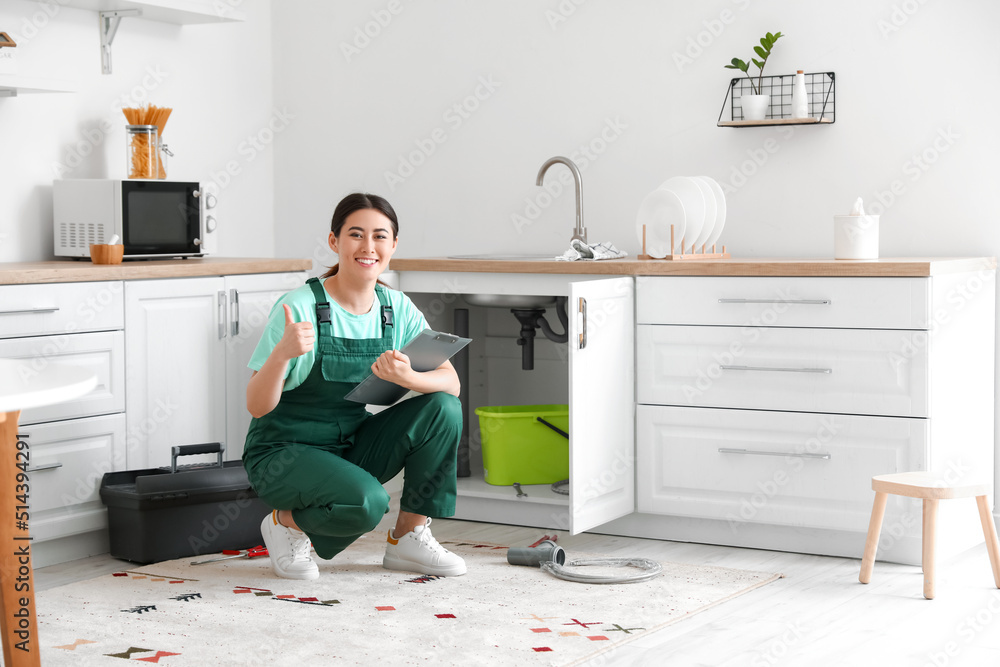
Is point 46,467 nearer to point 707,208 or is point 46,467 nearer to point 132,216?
point 132,216

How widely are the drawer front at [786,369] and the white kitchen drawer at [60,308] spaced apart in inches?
58.8

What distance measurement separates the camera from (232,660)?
7.37 ft

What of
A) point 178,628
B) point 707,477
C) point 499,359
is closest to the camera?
point 178,628

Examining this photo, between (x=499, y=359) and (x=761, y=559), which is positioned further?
(x=499, y=359)

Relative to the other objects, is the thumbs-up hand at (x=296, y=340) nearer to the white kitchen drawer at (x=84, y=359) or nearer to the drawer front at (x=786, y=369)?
the white kitchen drawer at (x=84, y=359)

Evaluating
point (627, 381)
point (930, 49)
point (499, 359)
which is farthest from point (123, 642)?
point (930, 49)

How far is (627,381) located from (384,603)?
100 cm

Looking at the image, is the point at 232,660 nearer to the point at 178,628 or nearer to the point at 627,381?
the point at 178,628

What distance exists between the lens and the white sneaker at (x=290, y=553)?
2.85 metres

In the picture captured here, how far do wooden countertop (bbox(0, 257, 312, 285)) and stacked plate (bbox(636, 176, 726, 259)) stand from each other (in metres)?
1.14

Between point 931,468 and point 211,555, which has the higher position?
point 931,468

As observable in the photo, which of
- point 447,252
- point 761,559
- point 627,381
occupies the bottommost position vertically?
point 761,559

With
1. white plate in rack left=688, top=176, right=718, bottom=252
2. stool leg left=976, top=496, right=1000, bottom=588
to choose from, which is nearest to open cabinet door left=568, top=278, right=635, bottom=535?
white plate in rack left=688, top=176, right=718, bottom=252

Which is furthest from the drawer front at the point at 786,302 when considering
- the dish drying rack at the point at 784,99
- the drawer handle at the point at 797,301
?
the dish drying rack at the point at 784,99
